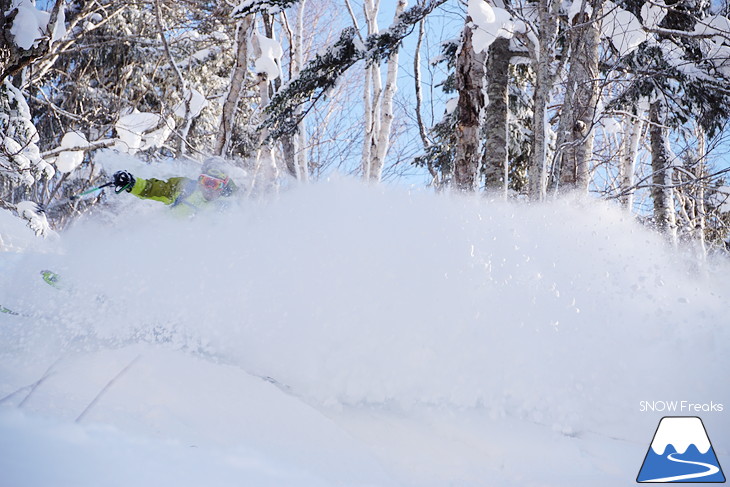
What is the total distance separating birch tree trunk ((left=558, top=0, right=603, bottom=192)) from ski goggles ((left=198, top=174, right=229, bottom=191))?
3.39 metres

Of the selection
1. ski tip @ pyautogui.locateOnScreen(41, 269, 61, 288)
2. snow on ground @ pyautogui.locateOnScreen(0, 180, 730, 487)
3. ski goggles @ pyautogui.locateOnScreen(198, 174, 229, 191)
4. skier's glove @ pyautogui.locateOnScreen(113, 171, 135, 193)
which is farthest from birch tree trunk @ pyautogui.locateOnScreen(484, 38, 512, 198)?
ski tip @ pyautogui.locateOnScreen(41, 269, 61, 288)

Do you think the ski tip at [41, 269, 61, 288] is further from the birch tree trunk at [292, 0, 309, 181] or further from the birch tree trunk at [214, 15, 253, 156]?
the birch tree trunk at [292, 0, 309, 181]

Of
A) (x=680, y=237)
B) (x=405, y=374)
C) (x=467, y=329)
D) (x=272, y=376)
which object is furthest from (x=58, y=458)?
(x=680, y=237)

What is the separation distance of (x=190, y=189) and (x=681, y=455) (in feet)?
13.3

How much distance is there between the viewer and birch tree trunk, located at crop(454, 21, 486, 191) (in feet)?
16.3

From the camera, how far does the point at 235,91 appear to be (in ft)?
20.0

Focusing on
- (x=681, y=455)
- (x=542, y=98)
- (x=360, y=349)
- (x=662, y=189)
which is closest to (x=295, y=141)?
(x=542, y=98)

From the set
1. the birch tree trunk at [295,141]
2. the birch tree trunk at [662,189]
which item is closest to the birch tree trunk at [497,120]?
the birch tree trunk at [295,141]

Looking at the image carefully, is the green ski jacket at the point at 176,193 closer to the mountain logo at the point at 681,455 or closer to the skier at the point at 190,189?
the skier at the point at 190,189

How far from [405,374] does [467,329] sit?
46cm

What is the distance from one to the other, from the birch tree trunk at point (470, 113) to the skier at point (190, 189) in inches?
90.6

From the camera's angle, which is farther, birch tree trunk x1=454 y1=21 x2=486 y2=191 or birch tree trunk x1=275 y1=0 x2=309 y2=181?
birch tree trunk x1=275 y1=0 x2=309 y2=181

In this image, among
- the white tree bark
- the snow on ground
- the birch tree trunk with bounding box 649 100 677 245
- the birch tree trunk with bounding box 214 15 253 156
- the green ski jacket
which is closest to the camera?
the snow on ground

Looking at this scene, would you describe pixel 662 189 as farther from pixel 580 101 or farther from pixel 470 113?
pixel 470 113
